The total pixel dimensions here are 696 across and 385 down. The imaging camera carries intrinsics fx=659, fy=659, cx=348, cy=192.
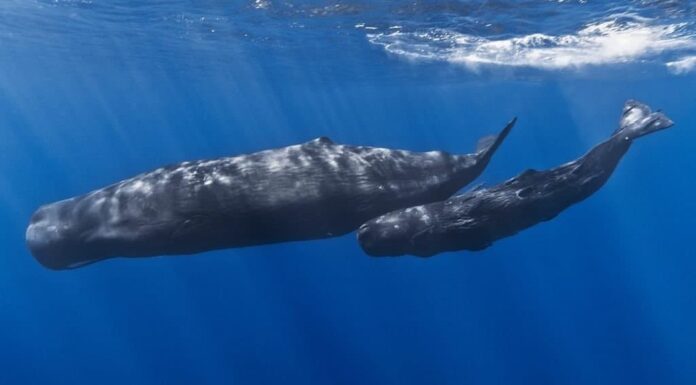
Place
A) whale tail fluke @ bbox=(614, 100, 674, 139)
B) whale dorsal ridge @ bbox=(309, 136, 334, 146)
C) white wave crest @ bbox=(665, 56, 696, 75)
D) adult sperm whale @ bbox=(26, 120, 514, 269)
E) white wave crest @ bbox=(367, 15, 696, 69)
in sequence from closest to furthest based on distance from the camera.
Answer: adult sperm whale @ bbox=(26, 120, 514, 269) → whale tail fluke @ bbox=(614, 100, 674, 139) → whale dorsal ridge @ bbox=(309, 136, 334, 146) → white wave crest @ bbox=(367, 15, 696, 69) → white wave crest @ bbox=(665, 56, 696, 75)

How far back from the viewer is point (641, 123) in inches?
366

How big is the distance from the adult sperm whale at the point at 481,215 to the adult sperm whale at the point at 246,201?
73 centimetres

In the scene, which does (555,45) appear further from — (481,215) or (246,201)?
(246,201)

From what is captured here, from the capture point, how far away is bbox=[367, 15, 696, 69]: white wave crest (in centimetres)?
2508

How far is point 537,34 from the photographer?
85.3 feet

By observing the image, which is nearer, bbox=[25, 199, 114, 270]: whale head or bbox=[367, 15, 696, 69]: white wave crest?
bbox=[25, 199, 114, 270]: whale head

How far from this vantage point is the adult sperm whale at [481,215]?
7.88 metres

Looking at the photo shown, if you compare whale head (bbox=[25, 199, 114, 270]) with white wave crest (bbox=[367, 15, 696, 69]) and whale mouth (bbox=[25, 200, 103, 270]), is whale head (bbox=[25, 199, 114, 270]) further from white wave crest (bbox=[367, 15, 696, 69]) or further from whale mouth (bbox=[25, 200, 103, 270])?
white wave crest (bbox=[367, 15, 696, 69])

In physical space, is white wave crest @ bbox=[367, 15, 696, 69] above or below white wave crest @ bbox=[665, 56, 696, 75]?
above

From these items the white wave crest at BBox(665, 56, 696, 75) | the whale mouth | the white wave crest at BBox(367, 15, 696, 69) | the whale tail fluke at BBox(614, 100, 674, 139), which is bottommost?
the white wave crest at BBox(665, 56, 696, 75)

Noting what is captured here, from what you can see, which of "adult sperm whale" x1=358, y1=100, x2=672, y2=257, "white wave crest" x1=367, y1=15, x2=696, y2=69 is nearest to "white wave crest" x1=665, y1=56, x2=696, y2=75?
"white wave crest" x1=367, y1=15, x2=696, y2=69

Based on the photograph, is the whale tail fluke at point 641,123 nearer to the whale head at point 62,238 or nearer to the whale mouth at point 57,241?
the whale head at point 62,238

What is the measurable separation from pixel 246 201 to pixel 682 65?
1363 inches

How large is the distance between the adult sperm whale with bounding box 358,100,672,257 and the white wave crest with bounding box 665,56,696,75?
1149 inches
